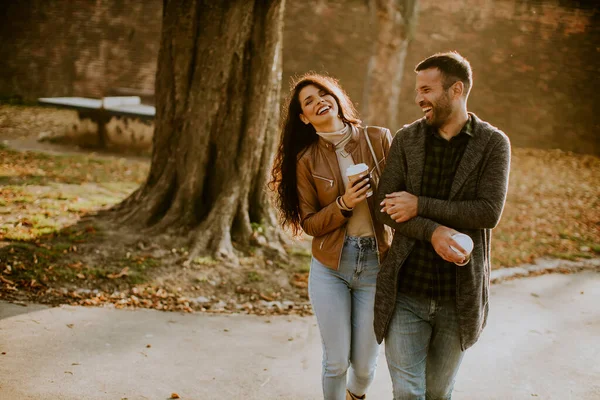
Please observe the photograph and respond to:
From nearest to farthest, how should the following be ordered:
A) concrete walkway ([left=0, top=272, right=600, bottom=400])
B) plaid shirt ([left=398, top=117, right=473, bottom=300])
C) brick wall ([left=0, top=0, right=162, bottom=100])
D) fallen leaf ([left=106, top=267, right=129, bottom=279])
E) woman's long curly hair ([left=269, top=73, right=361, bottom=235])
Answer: plaid shirt ([left=398, top=117, right=473, bottom=300]), woman's long curly hair ([left=269, top=73, right=361, bottom=235]), concrete walkway ([left=0, top=272, right=600, bottom=400]), fallen leaf ([left=106, top=267, right=129, bottom=279]), brick wall ([left=0, top=0, right=162, bottom=100])

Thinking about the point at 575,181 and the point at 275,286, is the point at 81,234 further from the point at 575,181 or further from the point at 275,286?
the point at 575,181

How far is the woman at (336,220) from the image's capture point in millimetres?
3352

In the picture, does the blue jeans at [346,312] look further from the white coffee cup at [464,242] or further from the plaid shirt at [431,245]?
the white coffee cup at [464,242]

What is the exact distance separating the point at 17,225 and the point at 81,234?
815 millimetres

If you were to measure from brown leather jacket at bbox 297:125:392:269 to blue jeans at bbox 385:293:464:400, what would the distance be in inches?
16.1

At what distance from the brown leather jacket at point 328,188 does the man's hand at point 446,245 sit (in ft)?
1.78

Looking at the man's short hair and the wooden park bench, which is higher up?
the man's short hair

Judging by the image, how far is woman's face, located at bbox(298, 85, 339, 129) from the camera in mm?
3432

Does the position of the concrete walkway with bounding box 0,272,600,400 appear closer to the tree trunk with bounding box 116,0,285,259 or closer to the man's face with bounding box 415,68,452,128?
the tree trunk with bounding box 116,0,285,259

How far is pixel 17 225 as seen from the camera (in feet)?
22.7

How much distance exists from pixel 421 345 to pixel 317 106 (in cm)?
142


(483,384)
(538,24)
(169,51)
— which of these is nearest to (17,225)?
(169,51)

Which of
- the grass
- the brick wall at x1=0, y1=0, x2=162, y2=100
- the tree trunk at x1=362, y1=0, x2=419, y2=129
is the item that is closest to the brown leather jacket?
the grass

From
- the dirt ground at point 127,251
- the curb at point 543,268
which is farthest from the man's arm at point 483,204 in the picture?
the curb at point 543,268
